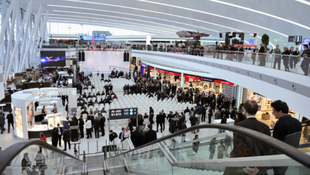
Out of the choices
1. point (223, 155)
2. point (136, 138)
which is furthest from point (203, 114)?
point (223, 155)

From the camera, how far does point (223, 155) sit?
2430 millimetres

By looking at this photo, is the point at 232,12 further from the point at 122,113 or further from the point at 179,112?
the point at 122,113

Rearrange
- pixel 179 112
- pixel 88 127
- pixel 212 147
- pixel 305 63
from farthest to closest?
pixel 179 112, pixel 88 127, pixel 305 63, pixel 212 147

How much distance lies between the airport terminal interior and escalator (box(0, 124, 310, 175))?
11mm

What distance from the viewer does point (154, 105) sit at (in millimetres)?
16906

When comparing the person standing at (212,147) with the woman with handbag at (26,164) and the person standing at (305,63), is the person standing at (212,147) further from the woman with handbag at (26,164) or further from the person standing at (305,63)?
the person standing at (305,63)

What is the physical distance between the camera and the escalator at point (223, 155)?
146 cm

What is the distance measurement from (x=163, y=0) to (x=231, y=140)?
26.4 m

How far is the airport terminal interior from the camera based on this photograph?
2328mm

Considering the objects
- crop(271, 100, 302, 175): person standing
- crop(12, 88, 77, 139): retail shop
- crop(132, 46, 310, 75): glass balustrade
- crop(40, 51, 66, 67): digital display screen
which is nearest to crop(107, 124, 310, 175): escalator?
crop(271, 100, 302, 175): person standing

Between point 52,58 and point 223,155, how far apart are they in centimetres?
3282

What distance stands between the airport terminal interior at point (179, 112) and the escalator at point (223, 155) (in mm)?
10

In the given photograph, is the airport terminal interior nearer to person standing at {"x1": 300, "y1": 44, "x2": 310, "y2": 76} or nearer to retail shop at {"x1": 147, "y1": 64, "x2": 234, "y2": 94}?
person standing at {"x1": 300, "y1": 44, "x2": 310, "y2": 76}

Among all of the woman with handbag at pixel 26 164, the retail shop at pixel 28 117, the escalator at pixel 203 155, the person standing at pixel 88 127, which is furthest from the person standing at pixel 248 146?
the retail shop at pixel 28 117
